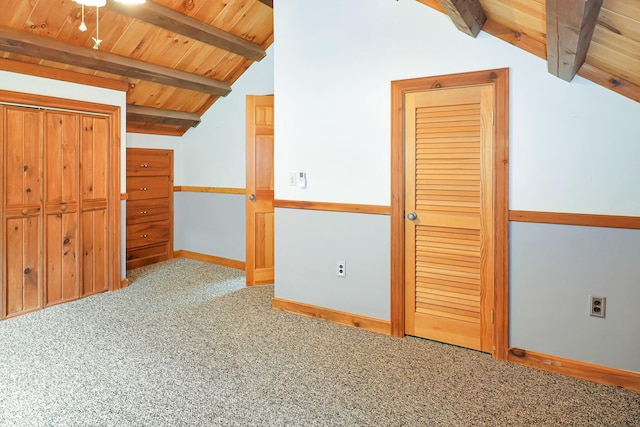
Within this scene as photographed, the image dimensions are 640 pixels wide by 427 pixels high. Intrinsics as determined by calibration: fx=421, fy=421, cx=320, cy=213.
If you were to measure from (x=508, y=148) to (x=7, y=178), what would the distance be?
12.2ft

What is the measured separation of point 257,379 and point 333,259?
46.6 inches

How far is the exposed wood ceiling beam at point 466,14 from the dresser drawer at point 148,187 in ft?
13.4

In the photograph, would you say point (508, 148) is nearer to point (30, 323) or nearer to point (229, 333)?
point (229, 333)

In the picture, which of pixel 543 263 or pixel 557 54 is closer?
pixel 557 54

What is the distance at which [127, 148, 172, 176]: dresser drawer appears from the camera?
5.08 metres

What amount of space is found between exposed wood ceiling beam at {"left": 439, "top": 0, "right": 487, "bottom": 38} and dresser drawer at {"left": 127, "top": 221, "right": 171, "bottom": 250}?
427 centimetres

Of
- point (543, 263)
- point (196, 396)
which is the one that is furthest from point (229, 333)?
point (543, 263)

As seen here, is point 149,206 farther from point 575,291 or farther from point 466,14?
point 575,291

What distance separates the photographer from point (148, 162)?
17.3 ft

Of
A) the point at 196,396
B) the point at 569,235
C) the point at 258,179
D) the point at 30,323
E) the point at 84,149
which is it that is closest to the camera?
the point at 196,396

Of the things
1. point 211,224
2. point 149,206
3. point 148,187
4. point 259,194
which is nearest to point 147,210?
point 149,206

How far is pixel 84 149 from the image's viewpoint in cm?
387

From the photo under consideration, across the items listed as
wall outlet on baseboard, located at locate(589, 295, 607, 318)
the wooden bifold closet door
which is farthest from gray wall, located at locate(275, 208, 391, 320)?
the wooden bifold closet door

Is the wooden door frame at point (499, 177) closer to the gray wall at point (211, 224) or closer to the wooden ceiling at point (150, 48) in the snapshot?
the wooden ceiling at point (150, 48)
